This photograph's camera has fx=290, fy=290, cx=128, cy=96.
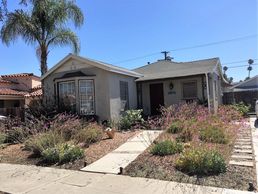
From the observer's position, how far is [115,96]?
1535 centimetres

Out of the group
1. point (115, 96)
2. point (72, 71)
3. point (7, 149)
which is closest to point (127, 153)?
point (7, 149)

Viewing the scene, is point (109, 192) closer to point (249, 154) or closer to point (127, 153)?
point (127, 153)

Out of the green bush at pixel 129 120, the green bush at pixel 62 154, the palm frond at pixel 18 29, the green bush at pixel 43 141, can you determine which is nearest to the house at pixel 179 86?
the green bush at pixel 129 120

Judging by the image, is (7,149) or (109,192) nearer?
(109,192)

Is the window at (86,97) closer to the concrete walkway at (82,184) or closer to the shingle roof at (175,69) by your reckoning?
the shingle roof at (175,69)

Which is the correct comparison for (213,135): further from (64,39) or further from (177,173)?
(64,39)

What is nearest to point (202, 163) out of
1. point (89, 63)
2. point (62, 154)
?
point (62, 154)

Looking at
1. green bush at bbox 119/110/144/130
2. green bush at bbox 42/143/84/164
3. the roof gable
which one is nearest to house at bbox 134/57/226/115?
the roof gable

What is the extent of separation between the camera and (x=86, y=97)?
1523cm

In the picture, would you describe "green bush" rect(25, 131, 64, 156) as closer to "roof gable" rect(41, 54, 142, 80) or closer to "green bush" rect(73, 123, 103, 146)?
"green bush" rect(73, 123, 103, 146)

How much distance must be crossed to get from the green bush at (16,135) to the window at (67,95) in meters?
3.26

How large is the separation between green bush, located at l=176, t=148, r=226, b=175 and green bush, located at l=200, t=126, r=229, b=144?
6.93ft

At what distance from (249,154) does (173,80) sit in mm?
10044

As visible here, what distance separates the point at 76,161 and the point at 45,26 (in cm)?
1324
